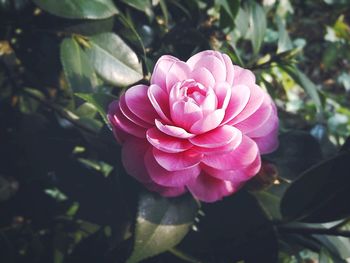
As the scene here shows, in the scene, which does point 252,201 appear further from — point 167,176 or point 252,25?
point 252,25

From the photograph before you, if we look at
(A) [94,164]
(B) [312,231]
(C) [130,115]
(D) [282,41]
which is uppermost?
(C) [130,115]

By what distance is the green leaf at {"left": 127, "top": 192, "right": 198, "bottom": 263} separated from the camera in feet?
1.99

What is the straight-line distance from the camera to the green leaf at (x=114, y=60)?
70 cm

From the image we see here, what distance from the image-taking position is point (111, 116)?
56cm

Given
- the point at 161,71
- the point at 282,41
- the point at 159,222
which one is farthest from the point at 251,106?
the point at 282,41

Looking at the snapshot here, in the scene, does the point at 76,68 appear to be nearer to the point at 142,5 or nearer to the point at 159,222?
the point at 142,5

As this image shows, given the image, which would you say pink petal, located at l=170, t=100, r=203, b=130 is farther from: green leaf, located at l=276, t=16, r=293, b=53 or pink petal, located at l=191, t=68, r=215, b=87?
green leaf, located at l=276, t=16, r=293, b=53

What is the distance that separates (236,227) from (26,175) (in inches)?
18.2

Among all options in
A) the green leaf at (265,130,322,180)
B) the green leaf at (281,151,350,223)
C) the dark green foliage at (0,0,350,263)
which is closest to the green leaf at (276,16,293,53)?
the dark green foliage at (0,0,350,263)

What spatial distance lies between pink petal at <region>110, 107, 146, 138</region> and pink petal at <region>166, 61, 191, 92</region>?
2.5 inches

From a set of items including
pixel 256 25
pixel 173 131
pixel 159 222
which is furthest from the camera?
pixel 256 25

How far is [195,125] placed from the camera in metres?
0.51

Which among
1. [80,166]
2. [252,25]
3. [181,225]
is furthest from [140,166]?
[252,25]

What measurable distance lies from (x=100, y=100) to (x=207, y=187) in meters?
0.19
